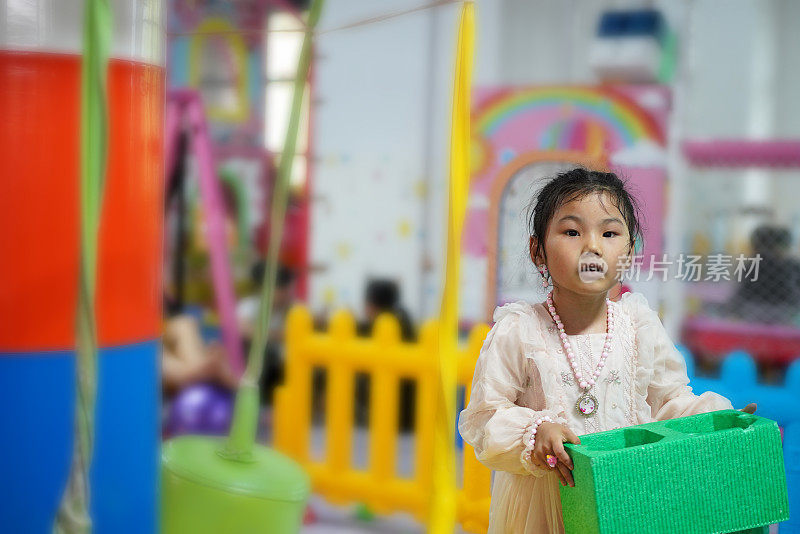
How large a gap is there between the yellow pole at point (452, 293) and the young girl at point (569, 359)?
0.05m

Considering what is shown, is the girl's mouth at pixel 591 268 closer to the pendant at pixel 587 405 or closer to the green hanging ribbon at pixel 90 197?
the pendant at pixel 587 405

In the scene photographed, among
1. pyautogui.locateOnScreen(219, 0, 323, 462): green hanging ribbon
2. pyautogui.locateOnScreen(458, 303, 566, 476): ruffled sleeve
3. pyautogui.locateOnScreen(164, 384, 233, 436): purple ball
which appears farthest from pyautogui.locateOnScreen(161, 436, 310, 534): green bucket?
pyautogui.locateOnScreen(164, 384, 233, 436): purple ball

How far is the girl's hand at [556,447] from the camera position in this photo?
0.59 m

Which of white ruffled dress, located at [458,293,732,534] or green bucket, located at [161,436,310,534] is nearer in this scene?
white ruffled dress, located at [458,293,732,534]

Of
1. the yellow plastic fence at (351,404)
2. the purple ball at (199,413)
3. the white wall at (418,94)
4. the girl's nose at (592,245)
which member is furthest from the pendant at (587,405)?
the white wall at (418,94)

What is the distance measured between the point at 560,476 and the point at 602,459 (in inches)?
2.0

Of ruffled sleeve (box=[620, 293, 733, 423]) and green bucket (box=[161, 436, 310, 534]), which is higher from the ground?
ruffled sleeve (box=[620, 293, 733, 423])

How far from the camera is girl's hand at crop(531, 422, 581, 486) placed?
0.59 m

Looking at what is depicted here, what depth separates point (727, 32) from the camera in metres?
3.17

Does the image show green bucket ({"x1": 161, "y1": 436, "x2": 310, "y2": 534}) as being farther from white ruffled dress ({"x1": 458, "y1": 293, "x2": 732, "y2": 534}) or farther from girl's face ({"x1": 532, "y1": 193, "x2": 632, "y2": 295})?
girl's face ({"x1": 532, "y1": 193, "x2": 632, "y2": 295})

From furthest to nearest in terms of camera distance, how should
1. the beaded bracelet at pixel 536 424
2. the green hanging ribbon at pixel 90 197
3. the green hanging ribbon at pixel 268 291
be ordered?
the green hanging ribbon at pixel 268 291
the beaded bracelet at pixel 536 424
the green hanging ribbon at pixel 90 197

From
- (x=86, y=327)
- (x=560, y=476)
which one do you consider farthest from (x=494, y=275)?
(x=86, y=327)

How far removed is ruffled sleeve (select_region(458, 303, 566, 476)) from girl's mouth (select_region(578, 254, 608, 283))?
2.4 inches

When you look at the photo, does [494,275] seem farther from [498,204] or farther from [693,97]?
[693,97]
